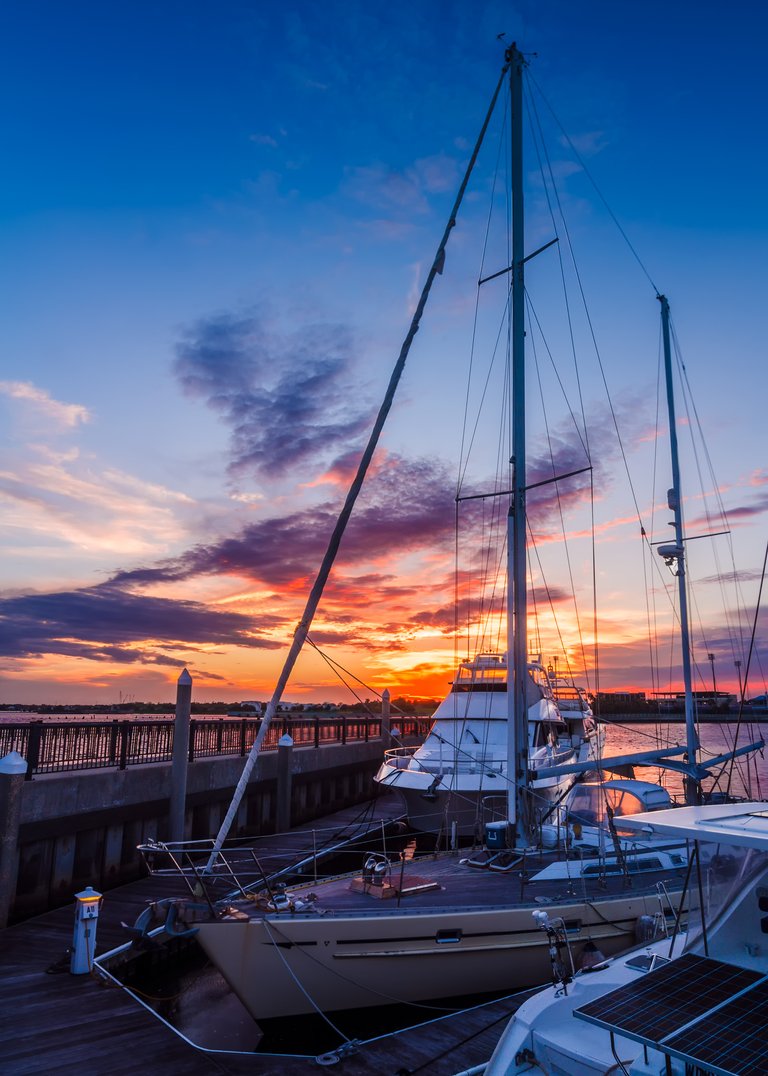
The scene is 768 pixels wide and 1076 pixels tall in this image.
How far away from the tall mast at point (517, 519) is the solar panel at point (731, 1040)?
8.39m

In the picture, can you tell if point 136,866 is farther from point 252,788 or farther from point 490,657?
point 490,657

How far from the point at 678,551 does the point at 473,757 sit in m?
9.91

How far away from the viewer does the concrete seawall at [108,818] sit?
1315 cm

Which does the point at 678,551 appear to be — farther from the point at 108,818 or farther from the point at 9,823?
the point at 9,823

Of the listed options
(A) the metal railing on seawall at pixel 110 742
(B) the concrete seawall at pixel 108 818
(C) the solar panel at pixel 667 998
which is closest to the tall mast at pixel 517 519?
(C) the solar panel at pixel 667 998

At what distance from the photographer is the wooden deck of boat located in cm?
744

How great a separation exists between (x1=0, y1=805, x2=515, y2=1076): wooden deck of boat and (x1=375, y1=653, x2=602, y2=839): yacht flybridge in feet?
25.3

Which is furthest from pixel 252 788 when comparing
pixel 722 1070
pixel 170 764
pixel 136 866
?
pixel 722 1070

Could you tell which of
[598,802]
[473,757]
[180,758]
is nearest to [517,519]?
[598,802]

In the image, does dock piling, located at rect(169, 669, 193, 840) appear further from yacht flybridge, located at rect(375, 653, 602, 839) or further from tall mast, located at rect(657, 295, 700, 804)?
tall mast, located at rect(657, 295, 700, 804)

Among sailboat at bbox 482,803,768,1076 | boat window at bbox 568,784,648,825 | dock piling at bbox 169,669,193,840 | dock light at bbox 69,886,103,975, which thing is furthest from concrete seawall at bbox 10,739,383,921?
sailboat at bbox 482,803,768,1076

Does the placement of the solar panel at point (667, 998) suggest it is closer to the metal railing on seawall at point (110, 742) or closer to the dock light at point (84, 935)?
the dock light at point (84, 935)

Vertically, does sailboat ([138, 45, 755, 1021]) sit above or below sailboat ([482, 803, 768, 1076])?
below

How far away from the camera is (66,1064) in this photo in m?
7.34
